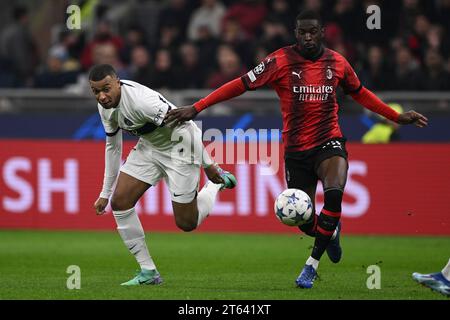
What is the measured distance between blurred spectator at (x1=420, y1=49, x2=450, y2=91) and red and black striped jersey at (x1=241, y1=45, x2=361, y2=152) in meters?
7.90

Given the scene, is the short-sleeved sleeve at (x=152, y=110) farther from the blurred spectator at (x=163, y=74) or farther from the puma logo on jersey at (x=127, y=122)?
the blurred spectator at (x=163, y=74)

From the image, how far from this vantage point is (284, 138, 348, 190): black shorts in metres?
10.6

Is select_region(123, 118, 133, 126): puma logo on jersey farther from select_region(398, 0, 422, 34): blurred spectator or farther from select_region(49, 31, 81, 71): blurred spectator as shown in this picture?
select_region(49, 31, 81, 71): blurred spectator

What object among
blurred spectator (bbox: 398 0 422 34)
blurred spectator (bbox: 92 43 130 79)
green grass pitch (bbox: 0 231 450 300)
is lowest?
green grass pitch (bbox: 0 231 450 300)

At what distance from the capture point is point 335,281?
430 inches

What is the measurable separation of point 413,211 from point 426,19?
439 centimetres

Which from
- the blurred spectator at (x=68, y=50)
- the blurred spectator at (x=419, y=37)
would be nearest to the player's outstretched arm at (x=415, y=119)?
the blurred spectator at (x=419, y=37)

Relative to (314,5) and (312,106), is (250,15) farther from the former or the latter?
(312,106)

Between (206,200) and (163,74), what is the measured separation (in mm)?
8121

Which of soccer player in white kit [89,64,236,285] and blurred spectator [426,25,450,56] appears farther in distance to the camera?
blurred spectator [426,25,450,56]

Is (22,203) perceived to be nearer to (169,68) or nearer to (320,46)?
(169,68)

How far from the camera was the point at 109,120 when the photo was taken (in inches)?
416

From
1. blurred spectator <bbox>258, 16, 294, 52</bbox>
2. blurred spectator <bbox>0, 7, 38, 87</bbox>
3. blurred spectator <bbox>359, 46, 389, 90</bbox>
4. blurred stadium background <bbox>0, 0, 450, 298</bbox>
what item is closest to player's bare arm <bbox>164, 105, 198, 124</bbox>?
blurred stadium background <bbox>0, 0, 450, 298</bbox>

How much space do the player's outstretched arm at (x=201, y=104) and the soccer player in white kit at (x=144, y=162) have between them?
100mm
